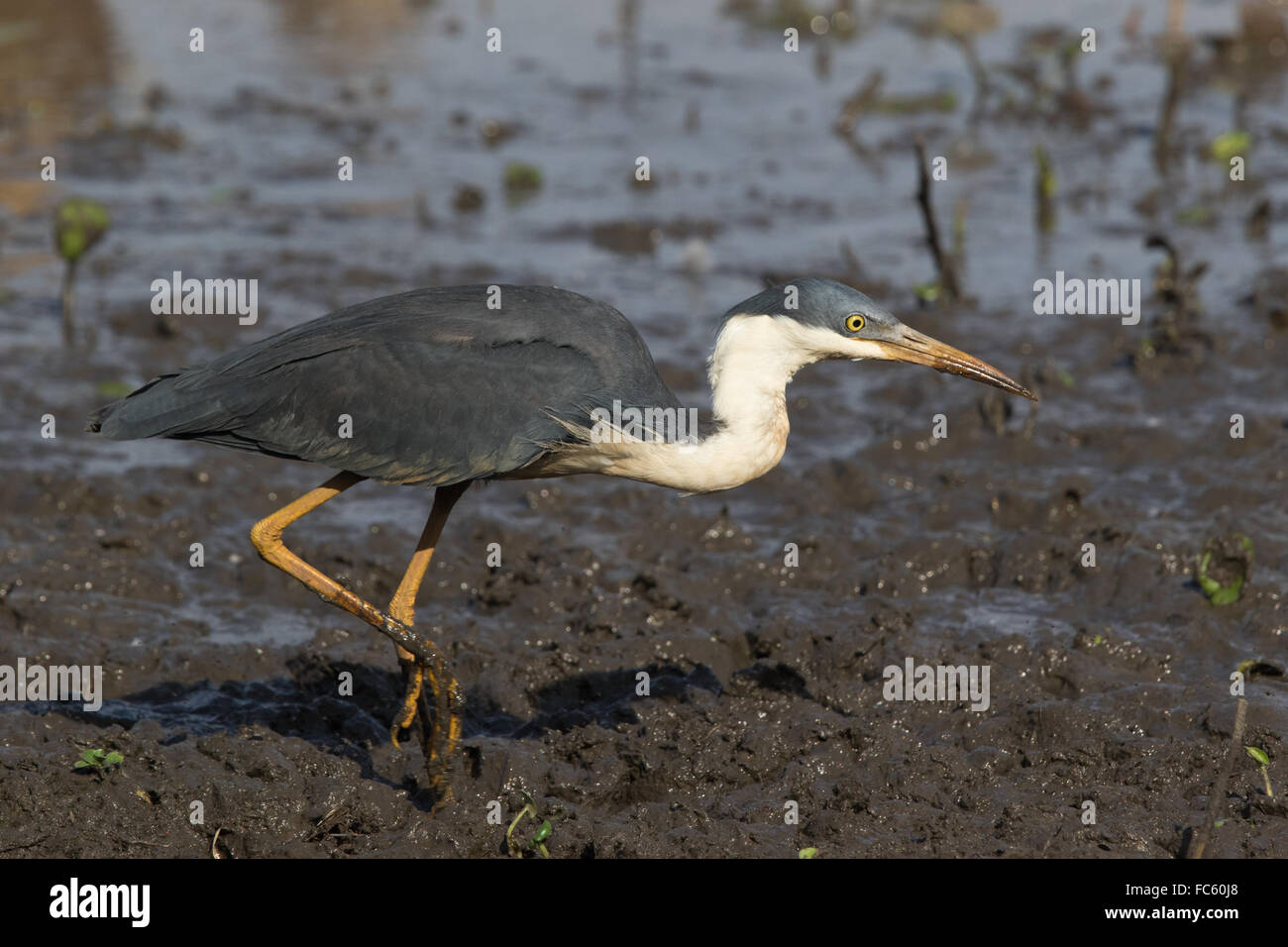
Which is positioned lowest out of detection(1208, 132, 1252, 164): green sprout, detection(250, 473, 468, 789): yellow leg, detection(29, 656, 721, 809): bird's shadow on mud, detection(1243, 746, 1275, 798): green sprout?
detection(1243, 746, 1275, 798): green sprout

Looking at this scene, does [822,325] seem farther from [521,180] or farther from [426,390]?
[521,180]

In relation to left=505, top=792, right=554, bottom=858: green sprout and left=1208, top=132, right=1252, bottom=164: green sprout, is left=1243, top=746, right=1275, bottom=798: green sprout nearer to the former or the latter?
left=505, top=792, right=554, bottom=858: green sprout

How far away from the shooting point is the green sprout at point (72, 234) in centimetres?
966

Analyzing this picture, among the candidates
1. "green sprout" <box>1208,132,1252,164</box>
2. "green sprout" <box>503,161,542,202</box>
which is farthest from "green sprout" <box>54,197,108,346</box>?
"green sprout" <box>1208,132,1252,164</box>

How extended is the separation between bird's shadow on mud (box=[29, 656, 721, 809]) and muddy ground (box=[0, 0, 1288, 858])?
0.8 inches

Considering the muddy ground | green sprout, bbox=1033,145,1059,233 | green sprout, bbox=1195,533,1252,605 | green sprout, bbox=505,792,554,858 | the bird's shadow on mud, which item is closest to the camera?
green sprout, bbox=505,792,554,858

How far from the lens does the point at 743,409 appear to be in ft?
18.3

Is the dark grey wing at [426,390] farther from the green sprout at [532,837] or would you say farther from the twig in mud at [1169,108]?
the twig in mud at [1169,108]

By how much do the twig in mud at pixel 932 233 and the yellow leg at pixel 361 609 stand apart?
196 inches

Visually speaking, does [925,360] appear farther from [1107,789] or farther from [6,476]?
[6,476]

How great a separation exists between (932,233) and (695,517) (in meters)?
3.15

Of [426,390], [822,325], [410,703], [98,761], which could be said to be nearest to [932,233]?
[822,325]

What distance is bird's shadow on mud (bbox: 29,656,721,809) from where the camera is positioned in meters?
6.13
